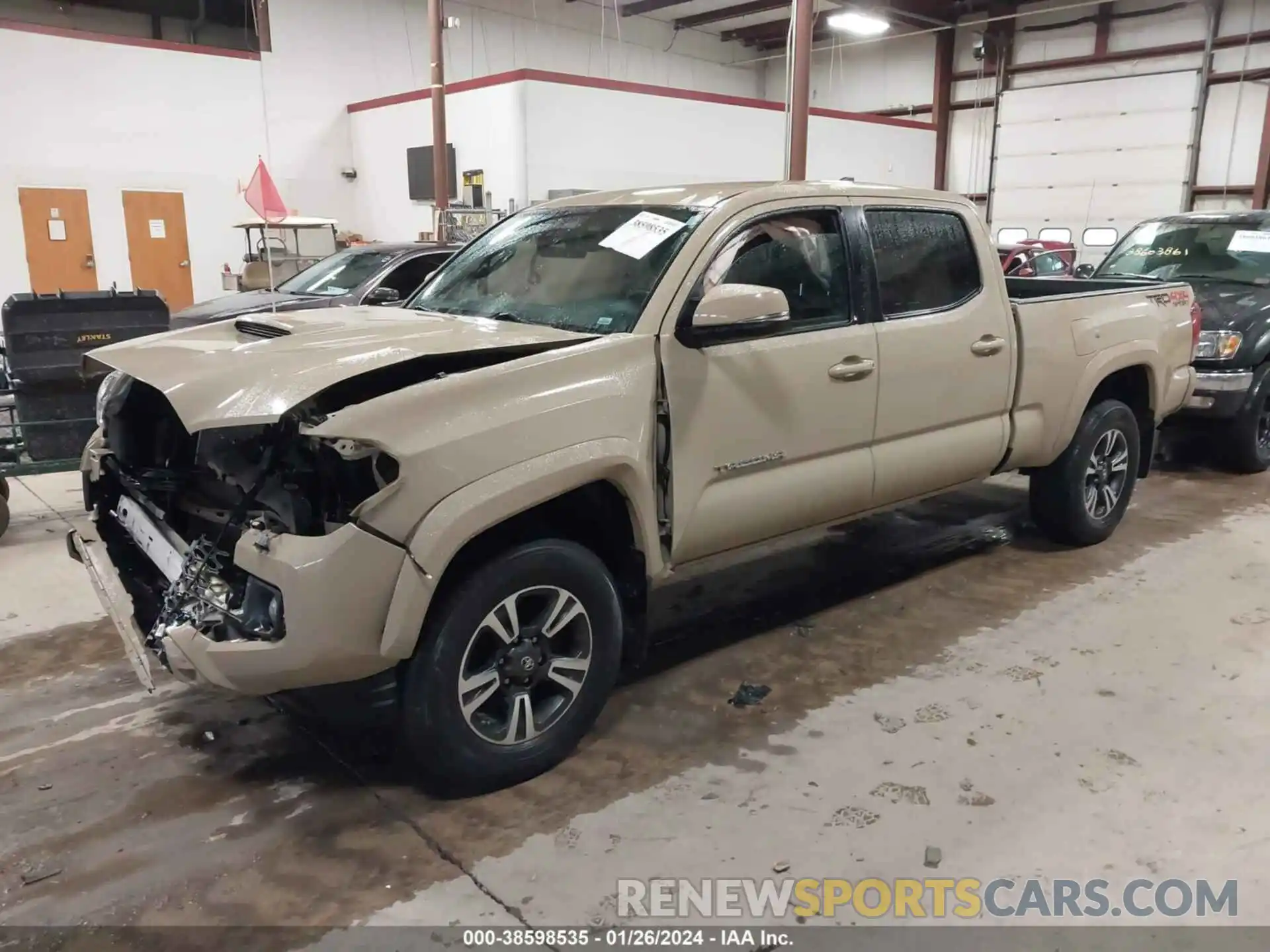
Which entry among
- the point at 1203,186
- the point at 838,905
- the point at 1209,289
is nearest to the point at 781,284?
the point at 838,905

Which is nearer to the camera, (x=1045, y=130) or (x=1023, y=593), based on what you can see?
(x=1023, y=593)

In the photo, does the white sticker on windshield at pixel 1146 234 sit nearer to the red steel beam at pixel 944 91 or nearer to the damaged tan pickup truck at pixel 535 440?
the damaged tan pickup truck at pixel 535 440

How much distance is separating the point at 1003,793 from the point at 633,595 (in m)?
1.31

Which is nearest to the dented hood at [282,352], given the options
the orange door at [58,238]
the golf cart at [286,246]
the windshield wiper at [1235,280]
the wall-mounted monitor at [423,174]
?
the windshield wiper at [1235,280]

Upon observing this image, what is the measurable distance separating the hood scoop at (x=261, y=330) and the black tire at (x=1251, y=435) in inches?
252

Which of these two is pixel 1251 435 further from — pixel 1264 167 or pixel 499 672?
pixel 1264 167

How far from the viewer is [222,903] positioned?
2.46 metres

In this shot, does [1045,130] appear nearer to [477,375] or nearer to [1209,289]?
[1209,289]

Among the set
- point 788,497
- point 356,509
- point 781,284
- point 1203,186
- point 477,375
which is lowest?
point 788,497

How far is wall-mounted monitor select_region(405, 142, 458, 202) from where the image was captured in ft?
47.6

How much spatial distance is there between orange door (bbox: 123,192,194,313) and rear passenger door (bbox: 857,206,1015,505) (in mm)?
13432

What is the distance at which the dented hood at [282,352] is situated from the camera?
8.18 feet

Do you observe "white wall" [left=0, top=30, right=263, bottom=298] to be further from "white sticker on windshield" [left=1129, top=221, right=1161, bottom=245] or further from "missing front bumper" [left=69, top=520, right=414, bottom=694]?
"missing front bumper" [left=69, top=520, right=414, bottom=694]

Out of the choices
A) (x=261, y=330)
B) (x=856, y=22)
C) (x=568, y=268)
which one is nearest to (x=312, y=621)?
(x=261, y=330)
